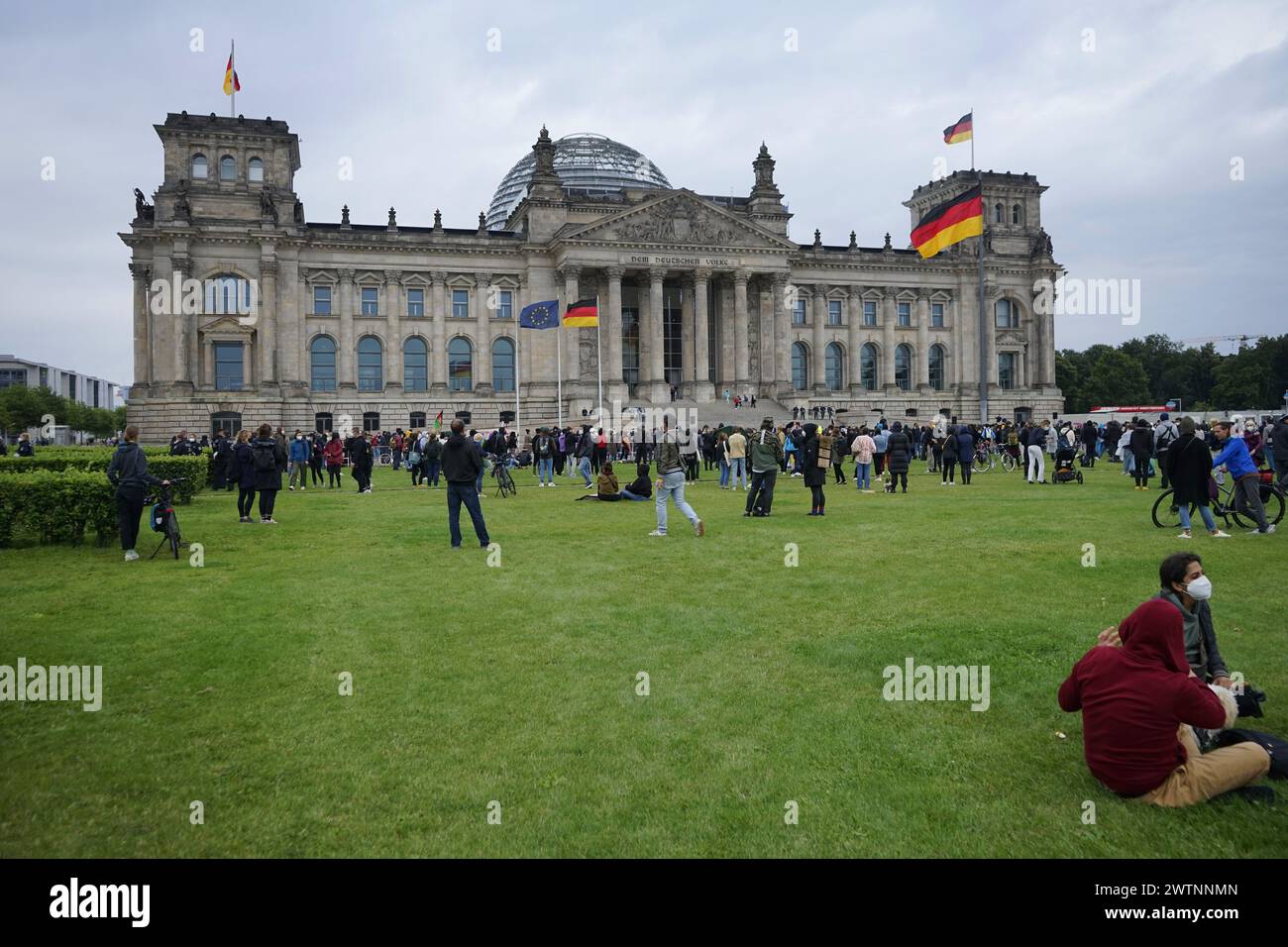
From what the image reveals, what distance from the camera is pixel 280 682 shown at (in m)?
7.90

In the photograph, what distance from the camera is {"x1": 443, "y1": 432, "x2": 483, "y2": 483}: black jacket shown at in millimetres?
15883

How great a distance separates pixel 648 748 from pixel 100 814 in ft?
11.7

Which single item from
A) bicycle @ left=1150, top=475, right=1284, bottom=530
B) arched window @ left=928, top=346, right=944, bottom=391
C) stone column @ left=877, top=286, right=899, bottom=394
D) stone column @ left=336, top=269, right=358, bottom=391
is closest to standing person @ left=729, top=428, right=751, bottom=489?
bicycle @ left=1150, top=475, right=1284, bottom=530

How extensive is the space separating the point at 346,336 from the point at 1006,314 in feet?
189

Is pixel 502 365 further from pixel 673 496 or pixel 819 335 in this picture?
pixel 673 496

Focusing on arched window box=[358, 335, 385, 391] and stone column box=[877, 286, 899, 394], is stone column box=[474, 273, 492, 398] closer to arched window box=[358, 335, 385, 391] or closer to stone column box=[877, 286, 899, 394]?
arched window box=[358, 335, 385, 391]

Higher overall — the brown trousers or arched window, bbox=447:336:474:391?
arched window, bbox=447:336:474:391

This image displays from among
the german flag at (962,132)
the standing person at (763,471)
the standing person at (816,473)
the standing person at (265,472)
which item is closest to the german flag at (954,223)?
the german flag at (962,132)

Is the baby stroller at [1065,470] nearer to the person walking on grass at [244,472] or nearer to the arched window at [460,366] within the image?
the person walking on grass at [244,472]

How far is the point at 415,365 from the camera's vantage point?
65750 mm

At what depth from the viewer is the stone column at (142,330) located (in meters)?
58.9

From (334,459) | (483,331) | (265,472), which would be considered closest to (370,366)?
(483,331)

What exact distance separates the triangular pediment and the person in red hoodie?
203 feet
